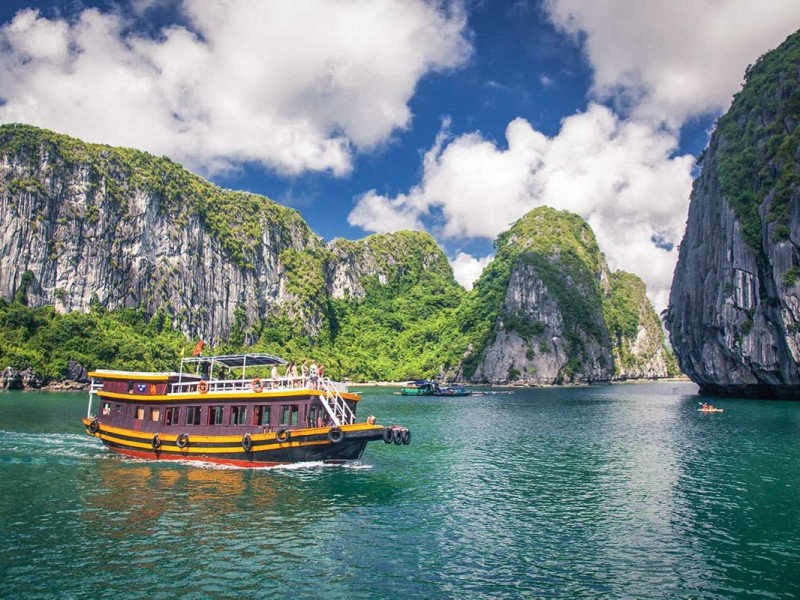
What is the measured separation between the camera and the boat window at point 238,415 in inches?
1218

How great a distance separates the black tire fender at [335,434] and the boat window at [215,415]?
672cm

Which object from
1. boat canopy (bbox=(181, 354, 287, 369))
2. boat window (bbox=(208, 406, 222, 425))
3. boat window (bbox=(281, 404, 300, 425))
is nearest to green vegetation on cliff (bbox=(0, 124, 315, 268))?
boat canopy (bbox=(181, 354, 287, 369))

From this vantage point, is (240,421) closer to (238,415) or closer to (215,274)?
(238,415)

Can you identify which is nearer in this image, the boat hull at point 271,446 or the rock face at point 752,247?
the boat hull at point 271,446

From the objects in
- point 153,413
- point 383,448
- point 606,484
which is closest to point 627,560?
point 606,484

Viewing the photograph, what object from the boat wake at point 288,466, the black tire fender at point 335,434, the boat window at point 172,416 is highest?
the boat window at point 172,416

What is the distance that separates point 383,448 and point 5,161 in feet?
438

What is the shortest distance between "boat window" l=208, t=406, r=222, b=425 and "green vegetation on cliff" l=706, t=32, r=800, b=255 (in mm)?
62864

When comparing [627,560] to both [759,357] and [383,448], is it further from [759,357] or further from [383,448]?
[759,357]

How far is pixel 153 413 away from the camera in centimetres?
3350

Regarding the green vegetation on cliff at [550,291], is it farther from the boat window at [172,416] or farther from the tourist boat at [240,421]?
the boat window at [172,416]

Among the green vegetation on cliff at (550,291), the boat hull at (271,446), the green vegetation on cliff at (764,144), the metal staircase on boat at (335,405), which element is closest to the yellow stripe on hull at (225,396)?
the metal staircase on boat at (335,405)

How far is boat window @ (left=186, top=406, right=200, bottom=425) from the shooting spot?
105 ft

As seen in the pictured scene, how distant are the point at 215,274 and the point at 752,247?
462 feet
